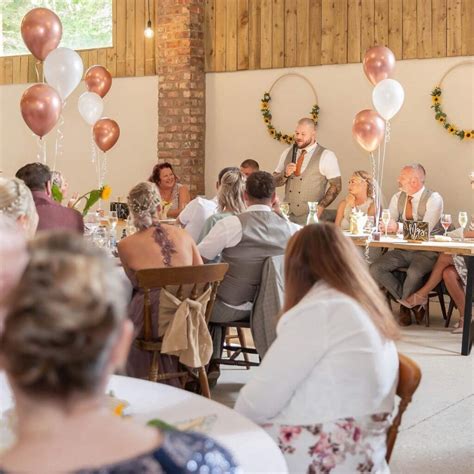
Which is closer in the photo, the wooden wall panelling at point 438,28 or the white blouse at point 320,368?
the white blouse at point 320,368

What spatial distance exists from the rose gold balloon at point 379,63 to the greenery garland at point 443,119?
0.67 meters

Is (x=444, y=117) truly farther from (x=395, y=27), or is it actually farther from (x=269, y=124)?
(x=269, y=124)

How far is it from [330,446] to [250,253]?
2.66 metres

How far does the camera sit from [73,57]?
812 cm

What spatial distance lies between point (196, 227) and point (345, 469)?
424 cm

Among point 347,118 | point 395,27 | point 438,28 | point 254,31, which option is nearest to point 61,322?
→ point 438,28

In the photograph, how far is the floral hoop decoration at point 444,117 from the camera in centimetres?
816

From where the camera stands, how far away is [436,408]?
191 inches

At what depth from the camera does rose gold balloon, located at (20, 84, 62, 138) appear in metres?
7.41

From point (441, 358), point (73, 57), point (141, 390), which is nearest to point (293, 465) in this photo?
point (141, 390)

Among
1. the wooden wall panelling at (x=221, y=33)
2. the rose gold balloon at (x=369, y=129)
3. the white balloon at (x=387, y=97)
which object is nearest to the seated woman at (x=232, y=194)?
the rose gold balloon at (x=369, y=129)

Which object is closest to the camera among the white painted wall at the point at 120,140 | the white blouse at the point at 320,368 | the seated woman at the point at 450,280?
the white blouse at the point at 320,368

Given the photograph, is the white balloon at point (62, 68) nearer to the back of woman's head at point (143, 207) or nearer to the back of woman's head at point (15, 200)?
the back of woman's head at point (143, 207)

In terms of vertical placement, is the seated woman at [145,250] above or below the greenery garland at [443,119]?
below
